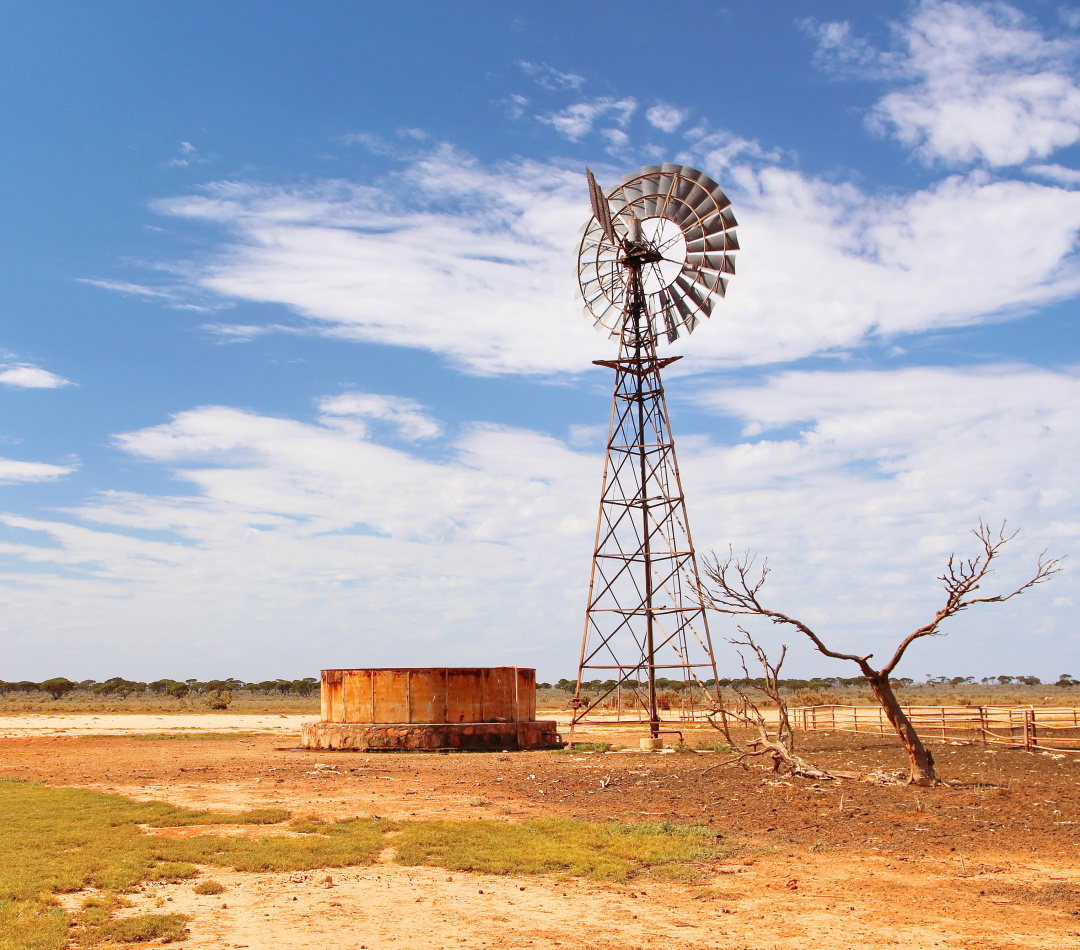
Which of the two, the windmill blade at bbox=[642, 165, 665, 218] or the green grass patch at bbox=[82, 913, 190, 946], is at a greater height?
the windmill blade at bbox=[642, 165, 665, 218]

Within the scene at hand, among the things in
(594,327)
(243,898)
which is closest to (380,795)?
(243,898)

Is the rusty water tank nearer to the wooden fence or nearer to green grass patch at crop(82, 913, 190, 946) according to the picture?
the wooden fence

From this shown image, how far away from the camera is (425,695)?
95.7ft

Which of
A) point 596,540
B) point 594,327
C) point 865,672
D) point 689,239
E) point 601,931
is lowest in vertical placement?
point 601,931

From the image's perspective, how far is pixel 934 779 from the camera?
17.4m

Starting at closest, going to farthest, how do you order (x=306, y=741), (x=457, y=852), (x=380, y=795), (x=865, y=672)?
(x=457, y=852) → (x=865, y=672) → (x=380, y=795) → (x=306, y=741)

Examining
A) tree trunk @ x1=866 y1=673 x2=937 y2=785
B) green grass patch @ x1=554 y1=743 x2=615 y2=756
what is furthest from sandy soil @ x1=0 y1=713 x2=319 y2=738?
tree trunk @ x1=866 y1=673 x2=937 y2=785

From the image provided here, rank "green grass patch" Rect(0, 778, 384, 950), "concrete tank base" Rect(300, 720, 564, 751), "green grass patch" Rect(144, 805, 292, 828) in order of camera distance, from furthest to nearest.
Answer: "concrete tank base" Rect(300, 720, 564, 751) < "green grass patch" Rect(144, 805, 292, 828) < "green grass patch" Rect(0, 778, 384, 950)

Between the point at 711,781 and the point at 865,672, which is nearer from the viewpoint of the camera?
the point at 865,672

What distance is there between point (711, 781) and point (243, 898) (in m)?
11.0

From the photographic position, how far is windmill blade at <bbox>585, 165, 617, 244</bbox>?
101ft

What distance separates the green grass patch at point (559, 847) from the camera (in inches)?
461

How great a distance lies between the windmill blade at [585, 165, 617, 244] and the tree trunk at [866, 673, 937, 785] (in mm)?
18751

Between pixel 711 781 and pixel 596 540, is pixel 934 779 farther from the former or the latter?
pixel 596 540
